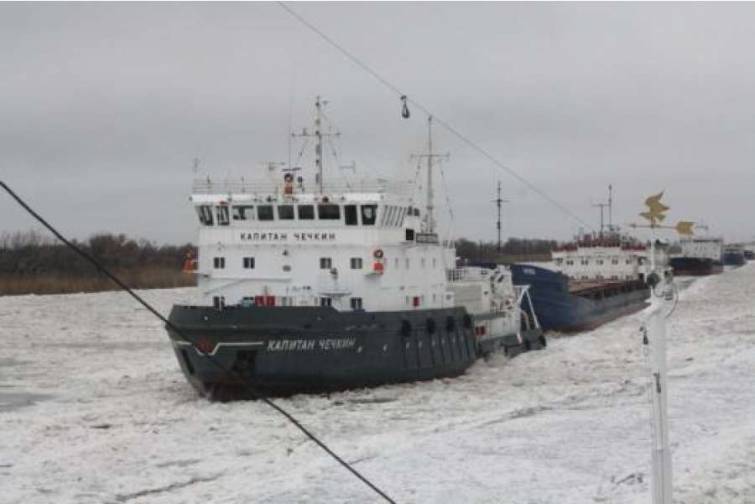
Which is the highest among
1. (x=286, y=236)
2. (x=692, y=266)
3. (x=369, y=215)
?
(x=369, y=215)

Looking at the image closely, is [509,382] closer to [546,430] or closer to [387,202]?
[387,202]

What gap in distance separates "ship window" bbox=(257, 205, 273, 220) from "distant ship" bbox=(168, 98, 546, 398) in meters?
0.02

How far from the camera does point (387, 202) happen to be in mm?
21875

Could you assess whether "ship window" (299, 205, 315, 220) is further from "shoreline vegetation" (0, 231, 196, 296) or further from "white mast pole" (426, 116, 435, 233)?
"shoreline vegetation" (0, 231, 196, 296)

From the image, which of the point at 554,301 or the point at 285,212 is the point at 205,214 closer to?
the point at 285,212

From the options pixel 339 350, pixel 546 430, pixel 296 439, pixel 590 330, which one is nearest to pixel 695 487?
pixel 546 430

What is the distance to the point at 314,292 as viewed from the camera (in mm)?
21438

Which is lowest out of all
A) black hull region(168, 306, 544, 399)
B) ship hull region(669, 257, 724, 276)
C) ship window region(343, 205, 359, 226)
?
black hull region(168, 306, 544, 399)

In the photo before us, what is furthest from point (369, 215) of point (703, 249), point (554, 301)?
point (703, 249)

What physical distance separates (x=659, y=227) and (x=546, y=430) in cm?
708

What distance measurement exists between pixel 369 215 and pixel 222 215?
3497 mm

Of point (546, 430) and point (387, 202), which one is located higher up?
point (387, 202)

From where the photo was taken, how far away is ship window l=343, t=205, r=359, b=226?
21641mm

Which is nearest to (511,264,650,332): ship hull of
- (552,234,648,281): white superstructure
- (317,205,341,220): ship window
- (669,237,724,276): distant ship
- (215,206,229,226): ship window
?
(552,234,648,281): white superstructure
